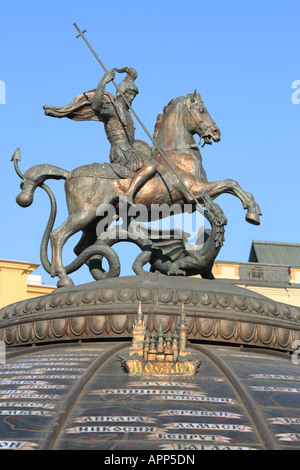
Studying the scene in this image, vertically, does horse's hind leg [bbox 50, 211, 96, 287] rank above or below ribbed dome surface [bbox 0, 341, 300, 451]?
above

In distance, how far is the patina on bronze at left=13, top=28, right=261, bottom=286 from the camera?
585 inches

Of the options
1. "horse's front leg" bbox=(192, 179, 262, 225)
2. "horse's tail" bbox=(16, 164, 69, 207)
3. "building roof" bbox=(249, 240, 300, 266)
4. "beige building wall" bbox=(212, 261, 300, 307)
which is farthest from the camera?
"building roof" bbox=(249, 240, 300, 266)

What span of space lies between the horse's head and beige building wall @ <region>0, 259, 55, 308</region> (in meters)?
15.5

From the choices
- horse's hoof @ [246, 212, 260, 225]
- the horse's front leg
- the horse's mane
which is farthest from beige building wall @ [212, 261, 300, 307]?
horse's hoof @ [246, 212, 260, 225]

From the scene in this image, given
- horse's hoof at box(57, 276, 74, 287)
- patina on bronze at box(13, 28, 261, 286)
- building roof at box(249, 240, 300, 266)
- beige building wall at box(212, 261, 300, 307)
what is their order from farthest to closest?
building roof at box(249, 240, 300, 266), beige building wall at box(212, 261, 300, 307), patina on bronze at box(13, 28, 261, 286), horse's hoof at box(57, 276, 74, 287)

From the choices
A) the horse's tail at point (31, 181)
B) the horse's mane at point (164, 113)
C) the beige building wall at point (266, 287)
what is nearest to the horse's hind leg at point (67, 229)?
the horse's tail at point (31, 181)

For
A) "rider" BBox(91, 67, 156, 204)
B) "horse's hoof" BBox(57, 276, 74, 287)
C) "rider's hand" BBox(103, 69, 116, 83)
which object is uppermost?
"rider's hand" BBox(103, 69, 116, 83)

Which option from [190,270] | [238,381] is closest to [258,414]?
[238,381]

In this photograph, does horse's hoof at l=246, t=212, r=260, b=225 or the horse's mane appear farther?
the horse's mane

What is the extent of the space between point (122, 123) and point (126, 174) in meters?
0.85

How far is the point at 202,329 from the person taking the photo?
11945 mm

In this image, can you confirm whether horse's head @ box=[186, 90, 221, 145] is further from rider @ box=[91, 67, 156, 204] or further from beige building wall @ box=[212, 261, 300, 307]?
beige building wall @ box=[212, 261, 300, 307]

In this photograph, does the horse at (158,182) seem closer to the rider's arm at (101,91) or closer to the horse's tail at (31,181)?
the horse's tail at (31,181)

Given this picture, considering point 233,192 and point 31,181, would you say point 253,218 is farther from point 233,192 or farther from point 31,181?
point 31,181
